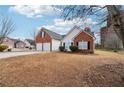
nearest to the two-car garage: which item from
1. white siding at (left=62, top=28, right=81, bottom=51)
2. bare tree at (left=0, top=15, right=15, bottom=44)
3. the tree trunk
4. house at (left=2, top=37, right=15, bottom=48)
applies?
white siding at (left=62, top=28, right=81, bottom=51)

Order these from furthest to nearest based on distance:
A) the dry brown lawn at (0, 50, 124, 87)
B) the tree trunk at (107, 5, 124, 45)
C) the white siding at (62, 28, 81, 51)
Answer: the white siding at (62, 28, 81, 51), the tree trunk at (107, 5, 124, 45), the dry brown lawn at (0, 50, 124, 87)

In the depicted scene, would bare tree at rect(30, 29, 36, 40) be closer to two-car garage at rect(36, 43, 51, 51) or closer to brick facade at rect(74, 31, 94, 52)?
two-car garage at rect(36, 43, 51, 51)

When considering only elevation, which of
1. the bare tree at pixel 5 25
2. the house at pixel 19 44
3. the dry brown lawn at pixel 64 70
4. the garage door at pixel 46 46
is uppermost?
the bare tree at pixel 5 25

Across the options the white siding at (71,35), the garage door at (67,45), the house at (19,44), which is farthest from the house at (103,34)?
the house at (19,44)

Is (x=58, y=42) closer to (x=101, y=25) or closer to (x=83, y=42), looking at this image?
(x=83, y=42)

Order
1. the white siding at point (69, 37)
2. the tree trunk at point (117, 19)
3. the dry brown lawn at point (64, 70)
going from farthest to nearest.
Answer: the white siding at point (69, 37)
the tree trunk at point (117, 19)
the dry brown lawn at point (64, 70)

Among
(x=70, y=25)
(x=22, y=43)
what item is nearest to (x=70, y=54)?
(x=70, y=25)

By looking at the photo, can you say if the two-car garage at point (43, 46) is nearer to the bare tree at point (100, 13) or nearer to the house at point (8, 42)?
the house at point (8, 42)
